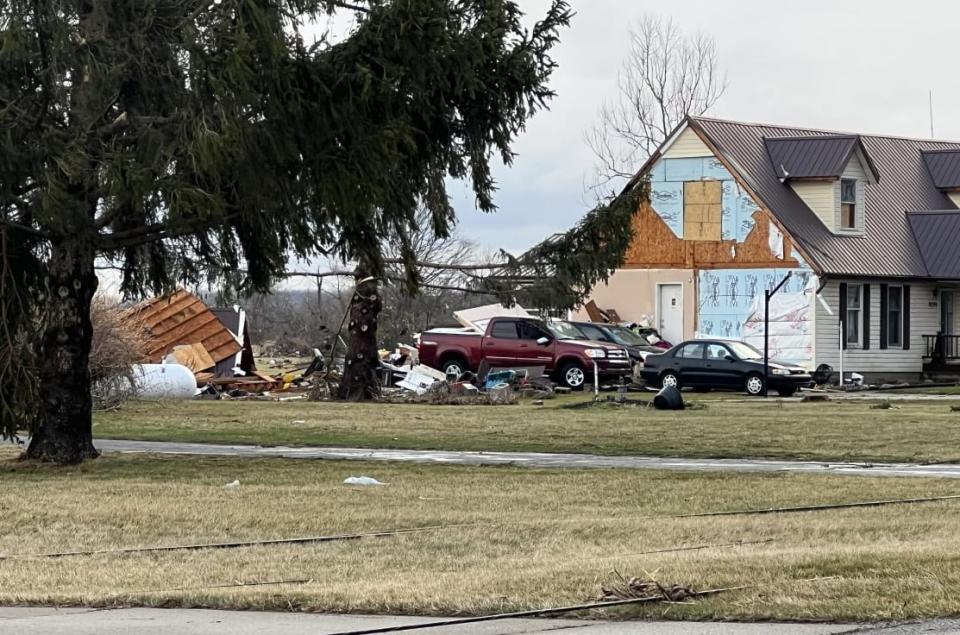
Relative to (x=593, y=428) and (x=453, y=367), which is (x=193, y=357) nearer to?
(x=453, y=367)

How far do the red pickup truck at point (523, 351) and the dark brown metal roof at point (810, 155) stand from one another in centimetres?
866

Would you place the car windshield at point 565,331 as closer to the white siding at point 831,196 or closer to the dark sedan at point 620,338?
the dark sedan at point 620,338

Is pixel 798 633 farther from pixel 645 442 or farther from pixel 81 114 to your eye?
pixel 645 442

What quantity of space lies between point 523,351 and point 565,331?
1.38 metres

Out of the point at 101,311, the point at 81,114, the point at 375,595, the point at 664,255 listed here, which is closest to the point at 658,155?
the point at 664,255

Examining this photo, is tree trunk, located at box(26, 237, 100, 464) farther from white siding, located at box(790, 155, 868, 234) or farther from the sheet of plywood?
white siding, located at box(790, 155, 868, 234)

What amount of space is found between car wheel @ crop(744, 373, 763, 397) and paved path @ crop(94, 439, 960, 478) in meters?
16.7

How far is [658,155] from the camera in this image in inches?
1807

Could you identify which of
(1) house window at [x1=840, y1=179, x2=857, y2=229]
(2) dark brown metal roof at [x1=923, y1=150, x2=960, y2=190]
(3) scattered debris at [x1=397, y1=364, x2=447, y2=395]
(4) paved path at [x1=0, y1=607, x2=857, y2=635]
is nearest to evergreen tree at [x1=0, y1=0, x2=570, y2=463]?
(4) paved path at [x1=0, y1=607, x2=857, y2=635]

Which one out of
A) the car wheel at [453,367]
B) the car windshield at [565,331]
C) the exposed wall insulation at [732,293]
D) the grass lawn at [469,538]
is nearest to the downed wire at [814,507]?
the grass lawn at [469,538]

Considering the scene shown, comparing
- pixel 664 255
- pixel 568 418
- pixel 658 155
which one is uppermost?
pixel 658 155

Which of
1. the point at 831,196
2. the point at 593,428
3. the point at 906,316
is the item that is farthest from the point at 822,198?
the point at 593,428

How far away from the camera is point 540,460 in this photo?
70.4 feet

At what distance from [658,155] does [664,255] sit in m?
2.90
